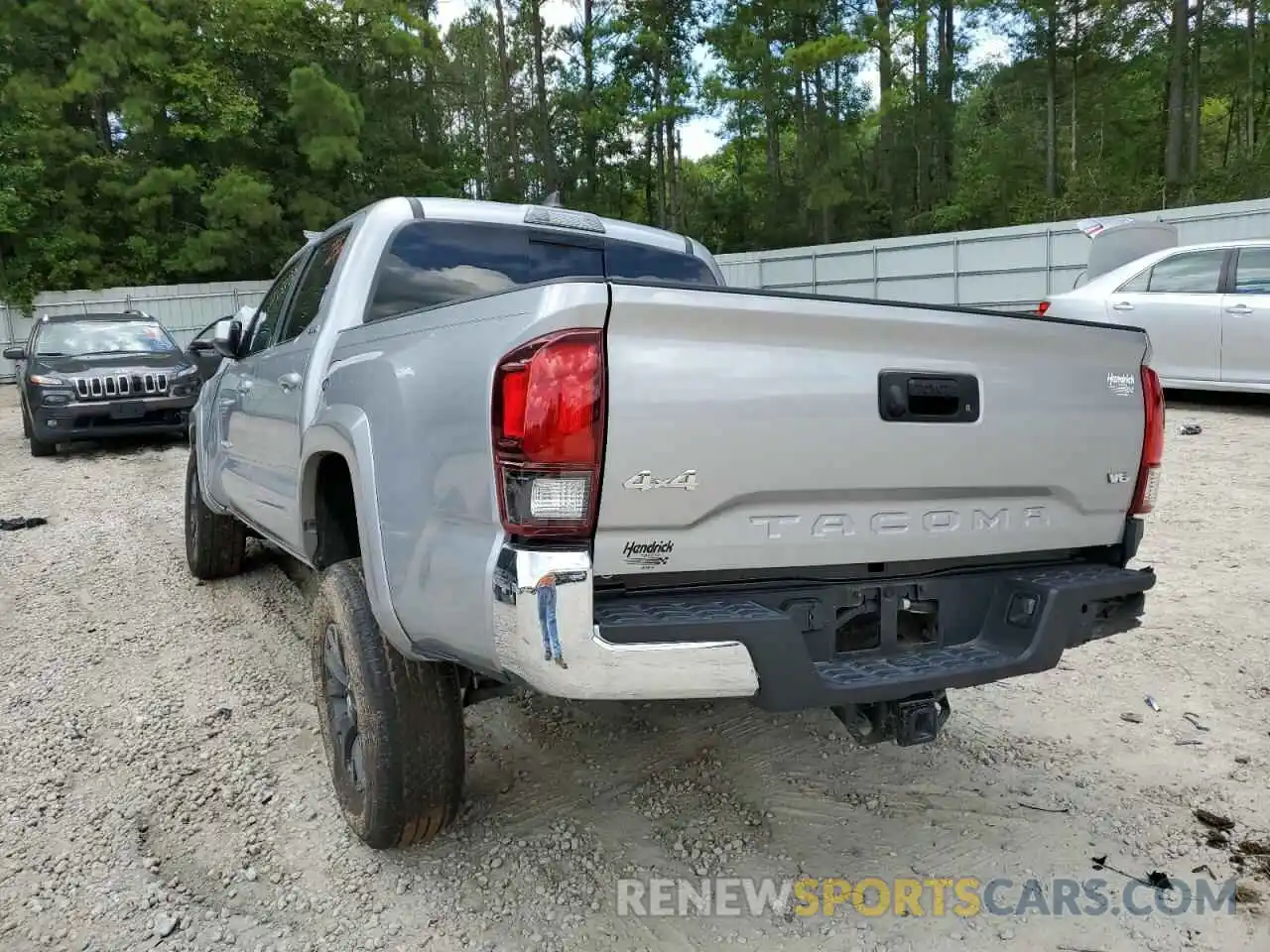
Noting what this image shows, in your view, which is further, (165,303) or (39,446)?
(165,303)

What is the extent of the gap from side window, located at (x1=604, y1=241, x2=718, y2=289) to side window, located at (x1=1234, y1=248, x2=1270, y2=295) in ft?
22.8

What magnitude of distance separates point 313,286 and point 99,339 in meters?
8.62

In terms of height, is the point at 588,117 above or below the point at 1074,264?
above

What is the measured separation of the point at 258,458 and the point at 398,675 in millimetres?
1835

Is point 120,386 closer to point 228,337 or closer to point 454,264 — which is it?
point 228,337

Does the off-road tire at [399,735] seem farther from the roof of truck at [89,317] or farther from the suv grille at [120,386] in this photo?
the roof of truck at [89,317]

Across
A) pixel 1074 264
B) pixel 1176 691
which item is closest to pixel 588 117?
pixel 1074 264

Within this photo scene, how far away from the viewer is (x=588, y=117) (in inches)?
1254

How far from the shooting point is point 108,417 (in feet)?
32.9

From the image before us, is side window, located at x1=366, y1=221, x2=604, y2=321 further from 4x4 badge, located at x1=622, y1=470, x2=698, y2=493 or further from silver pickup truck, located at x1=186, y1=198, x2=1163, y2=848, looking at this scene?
4x4 badge, located at x1=622, y1=470, x2=698, y2=493

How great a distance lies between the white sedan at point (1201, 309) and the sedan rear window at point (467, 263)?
6819mm

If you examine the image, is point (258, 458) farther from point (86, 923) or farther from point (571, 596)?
point (571, 596)

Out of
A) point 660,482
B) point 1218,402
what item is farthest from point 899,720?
point 1218,402

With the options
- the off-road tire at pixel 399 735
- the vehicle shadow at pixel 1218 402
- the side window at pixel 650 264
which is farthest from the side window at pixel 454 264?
the vehicle shadow at pixel 1218 402
